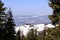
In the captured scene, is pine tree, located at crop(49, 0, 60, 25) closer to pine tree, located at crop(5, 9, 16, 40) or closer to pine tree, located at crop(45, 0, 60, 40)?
pine tree, located at crop(45, 0, 60, 40)

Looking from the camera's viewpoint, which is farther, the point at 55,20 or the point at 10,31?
the point at 10,31

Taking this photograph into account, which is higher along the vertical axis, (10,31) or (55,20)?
Result: (55,20)

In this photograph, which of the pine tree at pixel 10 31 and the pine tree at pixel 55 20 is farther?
the pine tree at pixel 10 31

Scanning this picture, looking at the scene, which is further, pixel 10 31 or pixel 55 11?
pixel 10 31

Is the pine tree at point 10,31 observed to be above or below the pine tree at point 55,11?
below

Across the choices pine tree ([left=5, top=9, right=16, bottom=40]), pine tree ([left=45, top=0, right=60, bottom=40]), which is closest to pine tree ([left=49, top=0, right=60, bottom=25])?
pine tree ([left=45, top=0, right=60, bottom=40])

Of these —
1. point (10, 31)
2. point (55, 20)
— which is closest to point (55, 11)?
point (55, 20)

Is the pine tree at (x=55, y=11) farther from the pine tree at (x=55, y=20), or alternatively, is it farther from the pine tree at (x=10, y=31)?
the pine tree at (x=10, y=31)

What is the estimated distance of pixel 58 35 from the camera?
1625cm

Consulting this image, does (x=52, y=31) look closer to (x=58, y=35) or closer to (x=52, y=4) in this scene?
(x=58, y=35)

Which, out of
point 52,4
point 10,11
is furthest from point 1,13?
point 52,4

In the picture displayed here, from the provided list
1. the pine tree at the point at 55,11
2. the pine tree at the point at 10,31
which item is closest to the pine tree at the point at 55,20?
the pine tree at the point at 55,11

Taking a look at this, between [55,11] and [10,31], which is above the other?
[55,11]

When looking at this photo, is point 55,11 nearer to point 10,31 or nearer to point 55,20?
point 55,20
